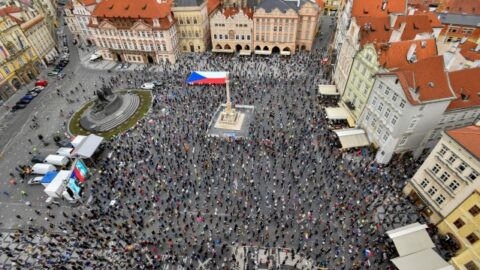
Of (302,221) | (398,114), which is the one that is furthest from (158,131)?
(398,114)

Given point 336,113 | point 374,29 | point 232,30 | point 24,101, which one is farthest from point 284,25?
point 24,101

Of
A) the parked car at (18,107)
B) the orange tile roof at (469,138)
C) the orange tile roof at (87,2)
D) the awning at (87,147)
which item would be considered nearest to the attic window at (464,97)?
the orange tile roof at (469,138)

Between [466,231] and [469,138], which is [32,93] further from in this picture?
[466,231]

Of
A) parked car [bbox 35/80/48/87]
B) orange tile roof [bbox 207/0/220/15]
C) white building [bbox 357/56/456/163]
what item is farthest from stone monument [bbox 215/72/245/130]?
parked car [bbox 35/80/48/87]

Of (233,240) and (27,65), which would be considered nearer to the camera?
(233,240)

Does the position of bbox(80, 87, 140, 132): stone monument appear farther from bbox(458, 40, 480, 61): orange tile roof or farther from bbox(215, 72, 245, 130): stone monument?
bbox(458, 40, 480, 61): orange tile roof

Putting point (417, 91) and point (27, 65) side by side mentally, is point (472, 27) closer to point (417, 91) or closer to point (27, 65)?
point (417, 91)
